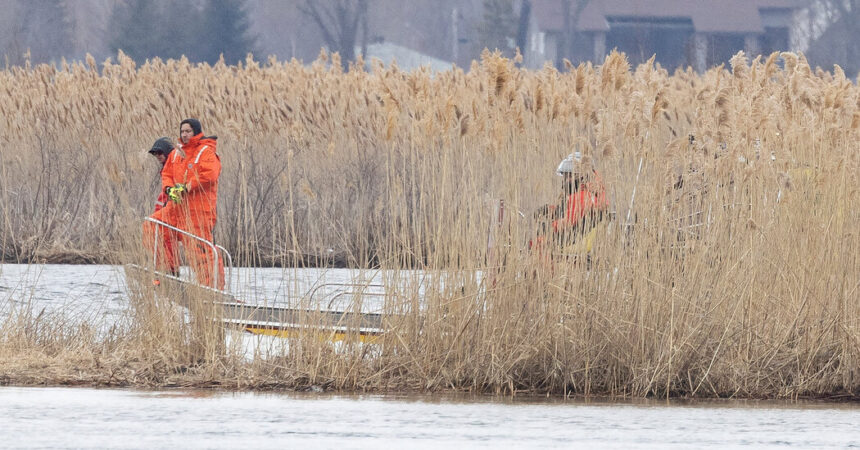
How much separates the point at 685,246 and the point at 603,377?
875 millimetres

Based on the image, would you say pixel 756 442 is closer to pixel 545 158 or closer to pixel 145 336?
pixel 545 158

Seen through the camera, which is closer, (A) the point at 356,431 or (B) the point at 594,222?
(A) the point at 356,431

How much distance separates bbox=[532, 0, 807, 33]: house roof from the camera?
303 feet

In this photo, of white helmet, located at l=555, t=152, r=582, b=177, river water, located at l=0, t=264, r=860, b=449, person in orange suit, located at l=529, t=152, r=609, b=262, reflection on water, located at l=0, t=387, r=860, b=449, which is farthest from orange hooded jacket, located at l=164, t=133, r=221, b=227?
person in orange suit, located at l=529, t=152, r=609, b=262

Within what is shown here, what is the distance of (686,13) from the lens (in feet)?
307

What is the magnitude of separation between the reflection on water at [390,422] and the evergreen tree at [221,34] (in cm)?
6934

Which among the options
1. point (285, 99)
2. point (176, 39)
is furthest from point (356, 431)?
point (176, 39)

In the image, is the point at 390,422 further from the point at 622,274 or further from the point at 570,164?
the point at 570,164

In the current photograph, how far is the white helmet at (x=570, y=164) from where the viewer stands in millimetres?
9305

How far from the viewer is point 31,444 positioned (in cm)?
726

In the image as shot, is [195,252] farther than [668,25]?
No

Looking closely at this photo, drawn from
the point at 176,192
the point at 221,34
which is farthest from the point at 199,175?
the point at 221,34

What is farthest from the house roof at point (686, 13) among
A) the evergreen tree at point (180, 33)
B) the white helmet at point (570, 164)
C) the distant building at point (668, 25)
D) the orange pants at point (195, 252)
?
the white helmet at point (570, 164)

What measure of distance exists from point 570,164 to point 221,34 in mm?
69757
